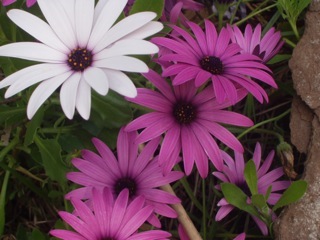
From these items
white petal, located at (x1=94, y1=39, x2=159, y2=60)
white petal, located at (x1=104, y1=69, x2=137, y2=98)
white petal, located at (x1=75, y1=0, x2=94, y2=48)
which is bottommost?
white petal, located at (x1=104, y1=69, x2=137, y2=98)

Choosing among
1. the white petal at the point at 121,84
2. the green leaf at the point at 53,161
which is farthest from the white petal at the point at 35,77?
the green leaf at the point at 53,161

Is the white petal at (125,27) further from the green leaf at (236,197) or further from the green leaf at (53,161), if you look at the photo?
the green leaf at (236,197)

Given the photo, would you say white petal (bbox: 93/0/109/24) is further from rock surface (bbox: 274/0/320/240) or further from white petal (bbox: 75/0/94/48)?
rock surface (bbox: 274/0/320/240)

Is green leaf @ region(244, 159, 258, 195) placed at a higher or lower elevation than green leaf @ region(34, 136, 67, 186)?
lower

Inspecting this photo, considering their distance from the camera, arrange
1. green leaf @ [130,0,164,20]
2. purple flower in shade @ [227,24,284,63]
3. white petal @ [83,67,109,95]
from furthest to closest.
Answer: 1. purple flower in shade @ [227,24,284,63]
2. green leaf @ [130,0,164,20]
3. white petal @ [83,67,109,95]

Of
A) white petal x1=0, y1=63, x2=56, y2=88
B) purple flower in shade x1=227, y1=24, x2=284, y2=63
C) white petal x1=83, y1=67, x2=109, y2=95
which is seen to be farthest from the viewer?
purple flower in shade x1=227, y1=24, x2=284, y2=63

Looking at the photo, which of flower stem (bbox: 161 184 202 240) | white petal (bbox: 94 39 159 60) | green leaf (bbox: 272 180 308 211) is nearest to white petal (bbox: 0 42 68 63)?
white petal (bbox: 94 39 159 60)

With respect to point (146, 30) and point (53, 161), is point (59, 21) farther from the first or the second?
point (53, 161)

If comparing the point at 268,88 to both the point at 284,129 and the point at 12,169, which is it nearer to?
the point at 284,129
